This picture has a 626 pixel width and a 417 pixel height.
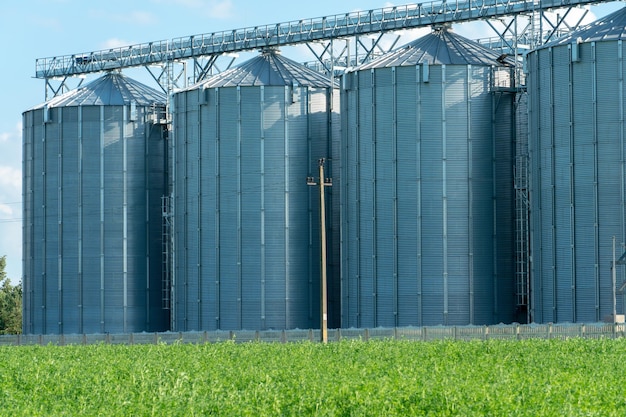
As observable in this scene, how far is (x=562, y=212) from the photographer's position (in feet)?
265

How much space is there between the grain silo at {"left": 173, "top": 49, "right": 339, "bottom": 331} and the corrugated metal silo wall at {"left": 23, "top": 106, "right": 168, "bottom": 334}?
577 centimetres

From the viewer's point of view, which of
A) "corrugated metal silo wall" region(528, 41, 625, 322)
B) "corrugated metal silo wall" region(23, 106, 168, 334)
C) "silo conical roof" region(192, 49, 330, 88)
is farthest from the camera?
"corrugated metal silo wall" region(23, 106, 168, 334)

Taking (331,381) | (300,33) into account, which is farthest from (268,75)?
(331,381)

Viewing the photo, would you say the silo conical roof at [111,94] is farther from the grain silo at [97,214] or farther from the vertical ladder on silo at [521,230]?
the vertical ladder on silo at [521,230]

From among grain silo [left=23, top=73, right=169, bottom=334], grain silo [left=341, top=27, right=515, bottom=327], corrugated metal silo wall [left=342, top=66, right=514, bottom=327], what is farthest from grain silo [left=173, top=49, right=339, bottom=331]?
corrugated metal silo wall [left=342, top=66, right=514, bottom=327]

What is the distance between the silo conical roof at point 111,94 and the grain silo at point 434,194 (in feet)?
81.3

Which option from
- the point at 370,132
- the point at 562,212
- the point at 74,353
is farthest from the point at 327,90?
the point at 74,353

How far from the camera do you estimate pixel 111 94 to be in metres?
108

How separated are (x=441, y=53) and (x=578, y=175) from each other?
1463 cm

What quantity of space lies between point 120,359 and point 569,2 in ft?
151

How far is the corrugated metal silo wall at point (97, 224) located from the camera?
4067 inches

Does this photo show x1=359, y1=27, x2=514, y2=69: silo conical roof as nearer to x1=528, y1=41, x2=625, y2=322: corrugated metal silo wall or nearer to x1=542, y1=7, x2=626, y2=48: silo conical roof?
x1=542, y1=7, x2=626, y2=48: silo conical roof

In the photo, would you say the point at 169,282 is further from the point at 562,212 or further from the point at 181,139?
the point at 562,212

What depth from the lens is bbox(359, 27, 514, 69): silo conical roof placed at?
292ft
